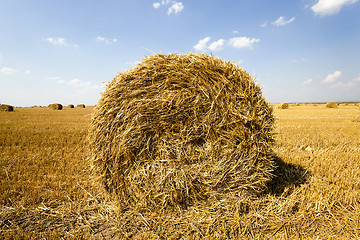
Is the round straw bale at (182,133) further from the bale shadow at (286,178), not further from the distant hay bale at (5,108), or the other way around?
the distant hay bale at (5,108)

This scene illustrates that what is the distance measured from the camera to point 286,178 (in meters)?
3.27

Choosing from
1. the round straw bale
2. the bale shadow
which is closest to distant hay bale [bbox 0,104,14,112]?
the round straw bale

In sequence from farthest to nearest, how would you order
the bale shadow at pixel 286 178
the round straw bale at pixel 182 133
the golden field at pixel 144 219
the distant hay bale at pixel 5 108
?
the distant hay bale at pixel 5 108 → the bale shadow at pixel 286 178 → the round straw bale at pixel 182 133 → the golden field at pixel 144 219

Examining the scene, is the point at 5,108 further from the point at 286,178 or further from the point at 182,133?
the point at 286,178

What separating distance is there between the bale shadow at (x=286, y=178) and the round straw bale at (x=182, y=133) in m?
0.37

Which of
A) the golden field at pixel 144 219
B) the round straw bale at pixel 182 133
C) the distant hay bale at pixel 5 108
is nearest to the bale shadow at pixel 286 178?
the golden field at pixel 144 219

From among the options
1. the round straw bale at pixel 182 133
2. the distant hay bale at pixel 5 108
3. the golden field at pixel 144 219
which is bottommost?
the golden field at pixel 144 219

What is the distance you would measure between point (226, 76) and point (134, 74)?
51.8 inches

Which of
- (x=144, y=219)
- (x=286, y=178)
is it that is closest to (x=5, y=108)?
(x=144, y=219)

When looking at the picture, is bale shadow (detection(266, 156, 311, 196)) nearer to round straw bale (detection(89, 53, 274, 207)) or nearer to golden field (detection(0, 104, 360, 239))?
golden field (detection(0, 104, 360, 239))

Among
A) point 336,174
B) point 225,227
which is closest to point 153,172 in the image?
point 225,227

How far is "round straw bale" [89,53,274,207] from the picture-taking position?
8.61ft

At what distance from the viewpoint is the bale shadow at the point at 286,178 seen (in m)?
2.97

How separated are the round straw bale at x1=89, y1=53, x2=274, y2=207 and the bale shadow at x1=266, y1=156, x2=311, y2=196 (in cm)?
37
